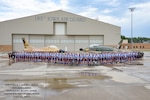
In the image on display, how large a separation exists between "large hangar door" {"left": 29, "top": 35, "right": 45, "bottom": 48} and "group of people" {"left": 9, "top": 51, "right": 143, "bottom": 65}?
84.4ft

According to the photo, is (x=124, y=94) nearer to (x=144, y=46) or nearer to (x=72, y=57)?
(x=72, y=57)

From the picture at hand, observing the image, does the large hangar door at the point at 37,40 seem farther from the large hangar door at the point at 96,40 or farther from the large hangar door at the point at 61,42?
the large hangar door at the point at 96,40

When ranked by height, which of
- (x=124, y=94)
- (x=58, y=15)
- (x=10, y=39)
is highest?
(x=58, y=15)

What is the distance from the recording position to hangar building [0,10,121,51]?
47.2 meters

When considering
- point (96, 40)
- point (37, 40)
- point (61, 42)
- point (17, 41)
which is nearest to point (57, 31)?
point (61, 42)

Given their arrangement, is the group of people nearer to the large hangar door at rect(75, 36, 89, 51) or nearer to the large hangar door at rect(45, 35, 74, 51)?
the large hangar door at rect(45, 35, 74, 51)

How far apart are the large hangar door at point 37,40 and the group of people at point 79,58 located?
25.7m

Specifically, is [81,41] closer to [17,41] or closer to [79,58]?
→ [17,41]

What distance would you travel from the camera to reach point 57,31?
1925 inches

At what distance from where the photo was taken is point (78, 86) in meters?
8.05

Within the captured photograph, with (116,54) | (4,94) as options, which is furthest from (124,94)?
(116,54)

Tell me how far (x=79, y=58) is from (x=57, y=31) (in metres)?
31.4

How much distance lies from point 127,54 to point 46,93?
15.3m

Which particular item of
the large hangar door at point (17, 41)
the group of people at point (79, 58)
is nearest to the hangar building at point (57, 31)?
the large hangar door at point (17, 41)
